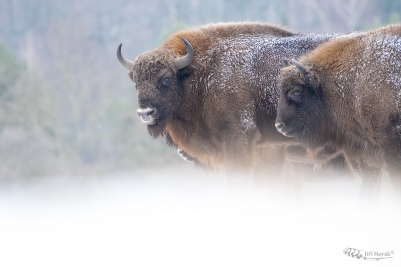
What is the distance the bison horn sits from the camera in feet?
25.5

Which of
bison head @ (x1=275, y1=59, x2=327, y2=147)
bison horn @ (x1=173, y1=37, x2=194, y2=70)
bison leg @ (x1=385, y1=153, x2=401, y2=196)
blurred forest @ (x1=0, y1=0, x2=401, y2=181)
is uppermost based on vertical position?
bison horn @ (x1=173, y1=37, x2=194, y2=70)

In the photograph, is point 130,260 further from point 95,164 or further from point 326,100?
point 95,164

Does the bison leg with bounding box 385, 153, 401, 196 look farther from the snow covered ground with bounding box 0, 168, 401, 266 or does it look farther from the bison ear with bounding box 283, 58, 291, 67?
the bison ear with bounding box 283, 58, 291, 67

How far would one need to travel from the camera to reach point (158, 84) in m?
7.76

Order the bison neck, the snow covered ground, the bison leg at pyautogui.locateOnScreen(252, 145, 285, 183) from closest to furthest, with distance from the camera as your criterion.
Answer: the snow covered ground < the bison neck < the bison leg at pyautogui.locateOnScreen(252, 145, 285, 183)

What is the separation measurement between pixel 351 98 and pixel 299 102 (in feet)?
2.02

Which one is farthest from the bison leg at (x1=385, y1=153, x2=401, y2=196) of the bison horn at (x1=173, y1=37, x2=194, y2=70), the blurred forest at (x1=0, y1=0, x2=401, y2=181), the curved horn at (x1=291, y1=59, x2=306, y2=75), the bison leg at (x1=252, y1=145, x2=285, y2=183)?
the blurred forest at (x1=0, y1=0, x2=401, y2=181)

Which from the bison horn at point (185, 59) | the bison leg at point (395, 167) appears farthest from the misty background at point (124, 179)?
the bison horn at point (185, 59)

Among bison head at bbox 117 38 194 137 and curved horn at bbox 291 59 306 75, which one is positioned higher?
curved horn at bbox 291 59 306 75

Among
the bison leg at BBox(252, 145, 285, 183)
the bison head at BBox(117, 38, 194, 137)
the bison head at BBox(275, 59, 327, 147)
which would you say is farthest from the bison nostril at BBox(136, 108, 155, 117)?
the bison leg at BBox(252, 145, 285, 183)

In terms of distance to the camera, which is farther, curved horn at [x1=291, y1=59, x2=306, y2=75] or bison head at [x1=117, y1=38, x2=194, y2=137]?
bison head at [x1=117, y1=38, x2=194, y2=137]

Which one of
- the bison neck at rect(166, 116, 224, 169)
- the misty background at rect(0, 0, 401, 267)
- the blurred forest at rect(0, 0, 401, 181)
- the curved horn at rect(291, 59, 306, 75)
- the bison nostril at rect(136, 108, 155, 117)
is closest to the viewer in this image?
the misty background at rect(0, 0, 401, 267)

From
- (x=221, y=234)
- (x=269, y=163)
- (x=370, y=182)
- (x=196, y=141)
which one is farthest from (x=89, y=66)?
(x=221, y=234)

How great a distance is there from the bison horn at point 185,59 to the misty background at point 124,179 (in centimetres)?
164
